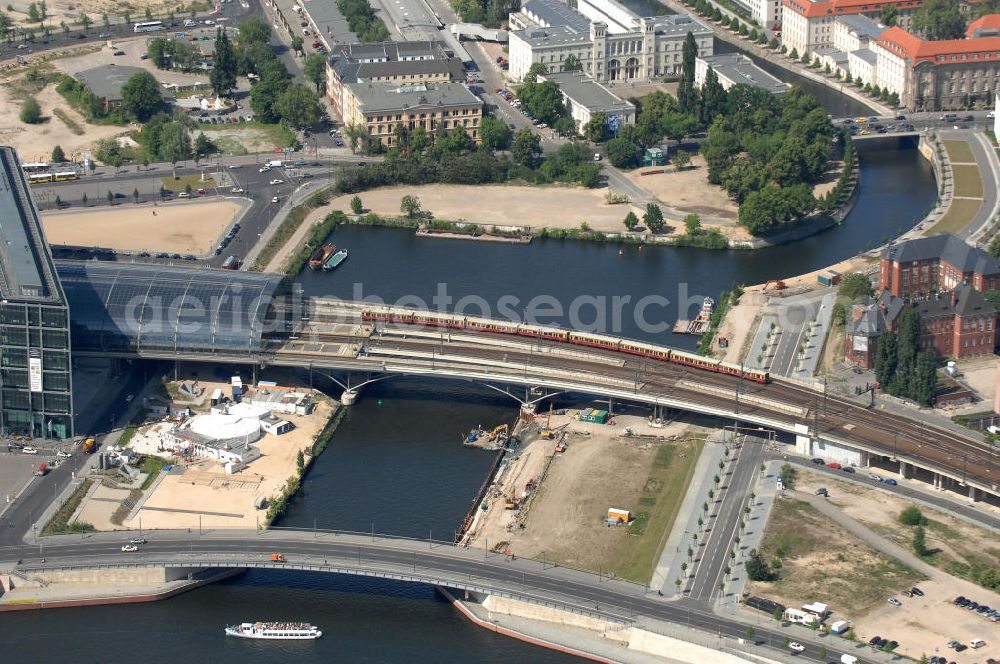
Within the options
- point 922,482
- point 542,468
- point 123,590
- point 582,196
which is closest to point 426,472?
point 542,468

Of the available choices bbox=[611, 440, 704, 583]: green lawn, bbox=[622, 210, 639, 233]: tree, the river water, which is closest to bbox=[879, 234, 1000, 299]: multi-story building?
the river water

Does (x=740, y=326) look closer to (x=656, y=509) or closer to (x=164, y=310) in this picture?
(x=656, y=509)

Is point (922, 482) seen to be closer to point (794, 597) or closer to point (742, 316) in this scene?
point (794, 597)

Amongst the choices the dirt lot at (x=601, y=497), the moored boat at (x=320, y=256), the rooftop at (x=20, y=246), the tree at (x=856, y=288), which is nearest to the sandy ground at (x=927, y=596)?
the dirt lot at (x=601, y=497)

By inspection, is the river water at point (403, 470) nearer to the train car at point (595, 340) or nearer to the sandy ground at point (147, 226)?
the train car at point (595, 340)

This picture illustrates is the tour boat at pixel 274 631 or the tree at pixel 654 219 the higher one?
the tree at pixel 654 219

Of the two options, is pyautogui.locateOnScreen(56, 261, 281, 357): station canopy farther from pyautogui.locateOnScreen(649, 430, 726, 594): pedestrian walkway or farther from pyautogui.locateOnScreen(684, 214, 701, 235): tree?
pyautogui.locateOnScreen(684, 214, 701, 235): tree

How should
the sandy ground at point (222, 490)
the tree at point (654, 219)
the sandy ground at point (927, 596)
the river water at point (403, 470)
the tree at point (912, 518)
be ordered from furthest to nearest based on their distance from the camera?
the tree at point (654, 219)
the sandy ground at point (222, 490)
the tree at point (912, 518)
the river water at point (403, 470)
the sandy ground at point (927, 596)
